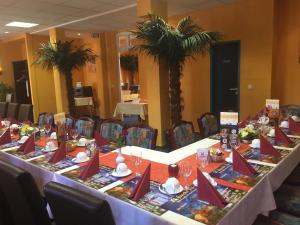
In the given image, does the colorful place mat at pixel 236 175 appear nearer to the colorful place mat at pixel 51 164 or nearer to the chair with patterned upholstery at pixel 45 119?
the colorful place mat at pixel 51 164

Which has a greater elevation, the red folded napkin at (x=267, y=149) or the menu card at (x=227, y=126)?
the menu card at (x=227, y=126)

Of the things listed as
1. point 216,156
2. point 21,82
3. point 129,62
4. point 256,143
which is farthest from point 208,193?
point 21,82

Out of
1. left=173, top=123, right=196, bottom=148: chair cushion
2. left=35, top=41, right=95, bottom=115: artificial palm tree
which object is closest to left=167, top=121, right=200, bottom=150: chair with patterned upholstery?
left=173, top=123, right=196, bottom=148: chair cushion

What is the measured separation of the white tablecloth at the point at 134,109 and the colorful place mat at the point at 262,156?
400cm

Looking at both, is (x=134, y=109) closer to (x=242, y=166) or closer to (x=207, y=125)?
(x=207, y=125)

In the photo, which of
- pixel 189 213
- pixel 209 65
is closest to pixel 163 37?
pixel 209 65

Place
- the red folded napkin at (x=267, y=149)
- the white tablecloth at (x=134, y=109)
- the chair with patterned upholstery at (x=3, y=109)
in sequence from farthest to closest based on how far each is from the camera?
1. the white tablecloth at (x=134, y=109)
2. the chair with patterned upholstery at (x=3, y=109)
3. the red folded napkin at (x=267, y=149)

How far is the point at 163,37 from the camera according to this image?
4.15 meters

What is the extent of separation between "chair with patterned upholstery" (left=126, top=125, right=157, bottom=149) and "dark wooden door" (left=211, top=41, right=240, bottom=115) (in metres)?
3.29

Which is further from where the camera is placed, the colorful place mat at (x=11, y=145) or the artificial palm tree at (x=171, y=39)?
the artificial palm tree at (x=171, y=39)

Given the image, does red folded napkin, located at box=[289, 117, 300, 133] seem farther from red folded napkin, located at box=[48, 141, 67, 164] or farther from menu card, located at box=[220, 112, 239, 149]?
red folded napkin, located at box=[48, 141, 67, 164]

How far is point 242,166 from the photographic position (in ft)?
5.73

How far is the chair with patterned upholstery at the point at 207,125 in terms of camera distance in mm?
3215

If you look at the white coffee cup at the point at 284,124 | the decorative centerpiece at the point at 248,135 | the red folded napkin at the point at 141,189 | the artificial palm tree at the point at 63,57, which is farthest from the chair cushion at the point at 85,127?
the artificial palm tree at the point at 63,57
